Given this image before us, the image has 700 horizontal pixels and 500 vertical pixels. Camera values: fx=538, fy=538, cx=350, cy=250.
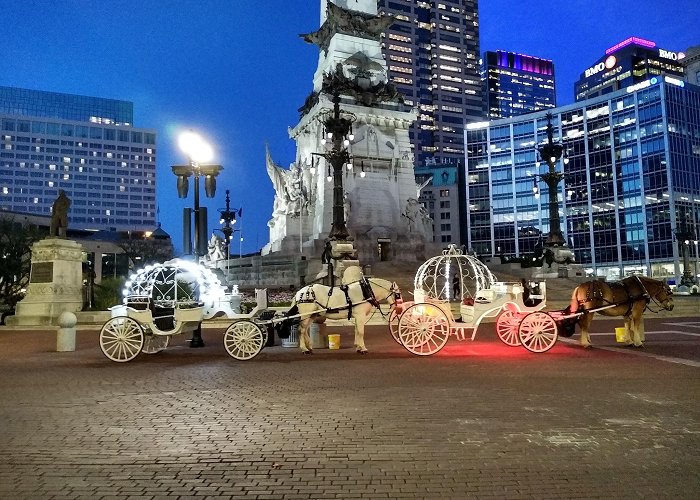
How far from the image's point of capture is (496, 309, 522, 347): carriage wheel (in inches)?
556

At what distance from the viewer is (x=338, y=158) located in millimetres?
26688

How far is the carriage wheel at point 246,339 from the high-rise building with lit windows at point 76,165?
528 feet

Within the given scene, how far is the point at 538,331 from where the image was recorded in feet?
42.9

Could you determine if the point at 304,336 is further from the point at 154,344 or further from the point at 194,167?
the point at 194,167

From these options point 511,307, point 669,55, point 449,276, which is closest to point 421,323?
point 511,307

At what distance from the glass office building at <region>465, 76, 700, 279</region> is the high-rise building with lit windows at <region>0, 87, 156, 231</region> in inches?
4120

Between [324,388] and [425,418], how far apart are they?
2524 mm

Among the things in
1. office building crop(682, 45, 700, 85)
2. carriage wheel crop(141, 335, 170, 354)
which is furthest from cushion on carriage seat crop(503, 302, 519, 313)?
office building crop(682, 45, 700, 85)

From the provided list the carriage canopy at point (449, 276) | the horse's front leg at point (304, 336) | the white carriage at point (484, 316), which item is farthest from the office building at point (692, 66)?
the horse's front leg at point (304, 336)

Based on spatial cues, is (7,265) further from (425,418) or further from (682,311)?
(682,311)

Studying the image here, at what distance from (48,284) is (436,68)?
160 meters

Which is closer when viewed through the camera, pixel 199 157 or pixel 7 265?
pixel 199 157

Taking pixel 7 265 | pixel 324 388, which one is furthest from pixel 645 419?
pixel 7 265

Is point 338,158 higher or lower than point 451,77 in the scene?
lower
